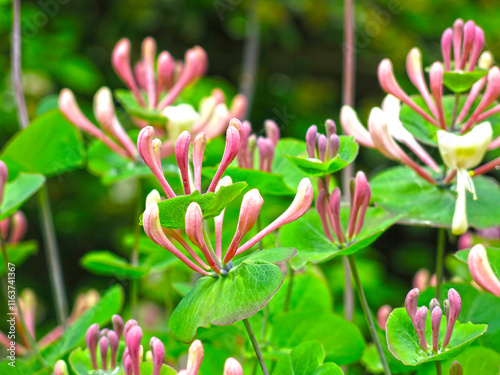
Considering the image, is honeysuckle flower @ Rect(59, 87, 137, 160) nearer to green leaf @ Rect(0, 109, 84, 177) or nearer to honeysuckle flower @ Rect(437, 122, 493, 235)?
green leaf @ Rect(0, 109, 84, 177)

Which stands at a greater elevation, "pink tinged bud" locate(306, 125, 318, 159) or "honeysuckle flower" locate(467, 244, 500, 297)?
"pink tinged bud" locate(306, 125, 318, 159)

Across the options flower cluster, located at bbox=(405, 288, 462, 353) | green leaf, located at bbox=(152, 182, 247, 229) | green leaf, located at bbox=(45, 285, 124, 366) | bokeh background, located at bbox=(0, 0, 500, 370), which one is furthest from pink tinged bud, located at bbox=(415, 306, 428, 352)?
bokeh background, located at bbox=(0, 0, 500, 370)

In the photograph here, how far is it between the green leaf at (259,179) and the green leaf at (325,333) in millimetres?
85

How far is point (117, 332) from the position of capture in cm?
37

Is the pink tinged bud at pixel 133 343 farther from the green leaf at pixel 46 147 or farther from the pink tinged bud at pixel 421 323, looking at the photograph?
the green leaf at pixel 46 147

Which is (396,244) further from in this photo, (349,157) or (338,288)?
(349,157)

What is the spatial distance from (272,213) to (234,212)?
23 centimetres

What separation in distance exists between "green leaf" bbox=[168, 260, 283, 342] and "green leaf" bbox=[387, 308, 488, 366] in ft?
0.24

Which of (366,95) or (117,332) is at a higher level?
(117,332)

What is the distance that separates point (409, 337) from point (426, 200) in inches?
5.1

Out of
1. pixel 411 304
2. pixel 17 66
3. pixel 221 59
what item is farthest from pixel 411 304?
pixel 221 59

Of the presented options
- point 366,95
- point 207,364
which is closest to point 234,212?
point 207,364

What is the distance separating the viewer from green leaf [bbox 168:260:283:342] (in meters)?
0.31

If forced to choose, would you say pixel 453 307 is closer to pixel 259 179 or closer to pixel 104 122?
pixel 259 179
